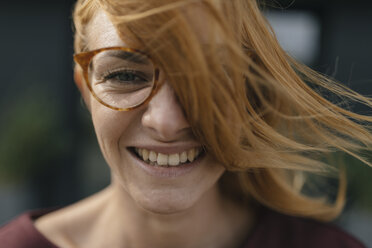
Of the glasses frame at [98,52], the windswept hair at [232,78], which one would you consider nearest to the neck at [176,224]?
the windswept hair at [232,78]

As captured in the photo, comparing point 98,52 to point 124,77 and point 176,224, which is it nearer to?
point 124,77

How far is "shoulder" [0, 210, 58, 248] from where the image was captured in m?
1.48

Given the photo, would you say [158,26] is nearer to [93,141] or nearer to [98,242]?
[98,242]

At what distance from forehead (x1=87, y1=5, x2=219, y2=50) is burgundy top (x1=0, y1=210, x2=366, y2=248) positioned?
2.39ft

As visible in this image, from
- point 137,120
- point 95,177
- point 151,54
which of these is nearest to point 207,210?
point 137,120

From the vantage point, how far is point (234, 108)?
116 centimetres

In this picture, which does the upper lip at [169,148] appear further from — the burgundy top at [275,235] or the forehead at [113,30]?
the burgundy top at [275,235]

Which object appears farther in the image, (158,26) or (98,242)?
(98,242)

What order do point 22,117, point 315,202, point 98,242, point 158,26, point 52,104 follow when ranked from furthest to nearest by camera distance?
point 52,104 < point 22,117 < point 315,202 < point 98,242 < point 158,26

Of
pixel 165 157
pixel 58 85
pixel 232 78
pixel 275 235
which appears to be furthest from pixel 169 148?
pixel 58 85

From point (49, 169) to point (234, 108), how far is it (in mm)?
3297

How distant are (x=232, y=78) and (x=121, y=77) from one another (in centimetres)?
31

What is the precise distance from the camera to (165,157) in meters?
1.25

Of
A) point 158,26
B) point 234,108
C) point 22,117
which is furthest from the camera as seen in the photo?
point 22,117
